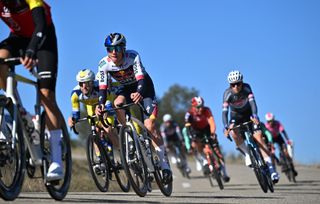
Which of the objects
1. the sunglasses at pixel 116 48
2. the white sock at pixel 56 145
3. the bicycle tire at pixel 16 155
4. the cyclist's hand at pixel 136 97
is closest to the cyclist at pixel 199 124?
the sunglasses at pixel 116 48

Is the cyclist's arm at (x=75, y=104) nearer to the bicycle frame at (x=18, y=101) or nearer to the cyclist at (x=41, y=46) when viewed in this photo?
the cyclist at (x=41, y=46)

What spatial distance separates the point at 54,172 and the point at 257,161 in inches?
313

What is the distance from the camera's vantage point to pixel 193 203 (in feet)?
31.9

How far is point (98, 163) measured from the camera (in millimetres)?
13578

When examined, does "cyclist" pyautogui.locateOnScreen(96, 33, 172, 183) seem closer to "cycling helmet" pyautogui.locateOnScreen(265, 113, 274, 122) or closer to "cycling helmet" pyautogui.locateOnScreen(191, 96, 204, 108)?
"cycling helmet" pyautogui.locateOnScreen(191, 96, 204, 108)

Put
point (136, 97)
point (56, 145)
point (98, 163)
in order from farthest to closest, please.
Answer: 1. point (98, 163)
2. point (136, 97)
3. point (56, 145)

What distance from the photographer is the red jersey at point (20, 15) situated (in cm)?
822

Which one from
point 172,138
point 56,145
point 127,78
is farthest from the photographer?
point 172,138

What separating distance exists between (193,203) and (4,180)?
2880 mm

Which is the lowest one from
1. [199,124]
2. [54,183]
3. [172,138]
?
[54,183]

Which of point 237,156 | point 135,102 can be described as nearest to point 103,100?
point 135,102

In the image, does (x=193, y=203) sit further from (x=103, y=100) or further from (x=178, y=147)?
(x=178, y=147)

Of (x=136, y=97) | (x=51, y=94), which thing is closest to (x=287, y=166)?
(x=136, y=97)

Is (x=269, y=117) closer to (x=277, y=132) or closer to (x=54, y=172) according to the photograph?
(x=277, y=132)
